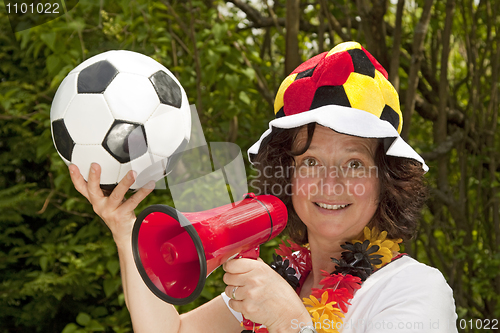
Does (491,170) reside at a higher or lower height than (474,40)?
lower

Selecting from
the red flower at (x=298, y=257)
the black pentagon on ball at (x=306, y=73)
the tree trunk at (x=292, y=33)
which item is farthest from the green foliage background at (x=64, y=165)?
the black pentagon on ball at (x=306, y=73)

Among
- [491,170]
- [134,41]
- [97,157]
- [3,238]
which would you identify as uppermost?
[134,41]

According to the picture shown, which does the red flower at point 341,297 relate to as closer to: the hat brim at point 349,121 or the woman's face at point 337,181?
the woman's face at point 337,181

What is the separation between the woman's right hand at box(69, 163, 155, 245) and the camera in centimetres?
140

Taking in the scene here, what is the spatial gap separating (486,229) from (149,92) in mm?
3578

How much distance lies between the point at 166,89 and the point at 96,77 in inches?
9.8

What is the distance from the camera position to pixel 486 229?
12.8 ft

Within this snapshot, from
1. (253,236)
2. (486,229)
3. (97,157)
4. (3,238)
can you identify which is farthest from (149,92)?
(486,229)

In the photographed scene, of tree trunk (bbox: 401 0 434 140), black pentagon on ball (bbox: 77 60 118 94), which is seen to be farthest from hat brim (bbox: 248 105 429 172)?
tree trunk (bbox: 401 0 434 140)

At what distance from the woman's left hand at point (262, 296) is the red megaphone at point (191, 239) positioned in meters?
0.05

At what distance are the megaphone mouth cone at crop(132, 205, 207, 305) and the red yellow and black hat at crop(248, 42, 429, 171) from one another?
0.51 m

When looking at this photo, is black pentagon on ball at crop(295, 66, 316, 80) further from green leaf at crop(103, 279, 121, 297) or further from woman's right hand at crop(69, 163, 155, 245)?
green leaf at crop(103, 279, 121, 297)

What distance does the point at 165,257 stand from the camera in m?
1.17

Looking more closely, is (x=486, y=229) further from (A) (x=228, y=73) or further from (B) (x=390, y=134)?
(B) (x=390, y=134)
